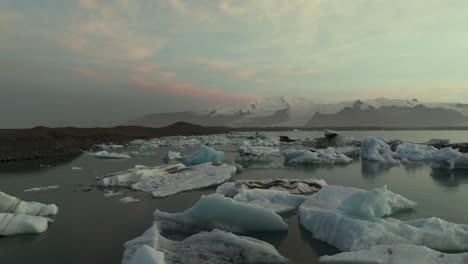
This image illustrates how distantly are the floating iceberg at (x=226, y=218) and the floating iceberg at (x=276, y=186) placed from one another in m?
2.75

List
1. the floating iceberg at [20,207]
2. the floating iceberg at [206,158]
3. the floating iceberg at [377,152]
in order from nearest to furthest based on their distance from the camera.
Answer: the floating iceberg at [20,207] → the floating iceberg at [206,158] → the floating iceberg at [377,152]

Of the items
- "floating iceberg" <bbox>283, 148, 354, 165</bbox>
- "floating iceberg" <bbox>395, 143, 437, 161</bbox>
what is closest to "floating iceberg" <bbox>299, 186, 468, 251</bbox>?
"floating iceberg" <bbox>283, 148, 354, 165</bbox>

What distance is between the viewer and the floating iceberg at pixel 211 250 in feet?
15.3

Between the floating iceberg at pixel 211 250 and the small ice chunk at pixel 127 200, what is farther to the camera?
the small ice chunk at pixel 127 200

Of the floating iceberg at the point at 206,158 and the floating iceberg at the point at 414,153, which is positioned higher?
the floating iceberg at the point at 206,158

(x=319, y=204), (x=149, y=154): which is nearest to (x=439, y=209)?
(x=319, y=204)

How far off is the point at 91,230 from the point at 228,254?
2792 millimetres

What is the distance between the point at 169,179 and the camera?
11117 millimetres

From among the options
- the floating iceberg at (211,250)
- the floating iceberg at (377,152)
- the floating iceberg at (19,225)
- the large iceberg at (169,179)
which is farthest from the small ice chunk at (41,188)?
the floating iceberg at (377,152)

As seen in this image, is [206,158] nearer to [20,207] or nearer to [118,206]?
[118,206]

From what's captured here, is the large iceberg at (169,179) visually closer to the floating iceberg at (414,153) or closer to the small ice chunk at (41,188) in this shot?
the small ice chunk at (41,188)

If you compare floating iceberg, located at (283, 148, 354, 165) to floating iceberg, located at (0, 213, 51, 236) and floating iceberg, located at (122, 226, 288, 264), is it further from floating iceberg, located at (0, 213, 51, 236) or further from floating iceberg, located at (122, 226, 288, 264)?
floating iceberg, located at (0, 213, 51, 236)

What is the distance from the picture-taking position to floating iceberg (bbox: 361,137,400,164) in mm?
17516

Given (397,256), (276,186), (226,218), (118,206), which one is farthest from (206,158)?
(397,256)
